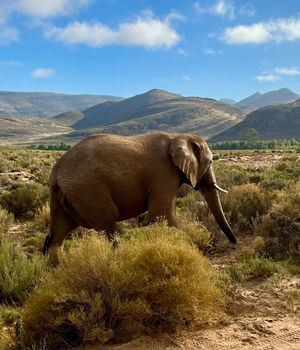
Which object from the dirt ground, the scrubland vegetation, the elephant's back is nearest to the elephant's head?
the elephant's back

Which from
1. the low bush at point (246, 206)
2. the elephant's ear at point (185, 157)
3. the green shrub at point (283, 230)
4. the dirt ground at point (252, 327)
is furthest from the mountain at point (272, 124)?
the dirt ground at point (252, 327)

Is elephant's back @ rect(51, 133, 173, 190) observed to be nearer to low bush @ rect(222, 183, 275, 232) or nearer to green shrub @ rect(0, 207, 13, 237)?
low bush @ rect(222, 183, 275, 232)

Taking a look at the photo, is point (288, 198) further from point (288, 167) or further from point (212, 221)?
point (288, 167)

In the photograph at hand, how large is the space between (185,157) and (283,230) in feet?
7.30

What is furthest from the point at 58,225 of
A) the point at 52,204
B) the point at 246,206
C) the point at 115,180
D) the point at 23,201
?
the point at 23,201

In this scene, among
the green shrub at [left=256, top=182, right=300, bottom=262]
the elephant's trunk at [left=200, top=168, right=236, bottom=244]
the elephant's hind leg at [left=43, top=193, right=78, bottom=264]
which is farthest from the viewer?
the elephant's trunk at [left=200, top=168, right=236, bottom=244]

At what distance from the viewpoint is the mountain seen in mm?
173750

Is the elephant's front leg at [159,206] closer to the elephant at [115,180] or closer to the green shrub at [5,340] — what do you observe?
the elephant at [115,180]

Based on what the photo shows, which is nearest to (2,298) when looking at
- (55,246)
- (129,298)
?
(55,246)

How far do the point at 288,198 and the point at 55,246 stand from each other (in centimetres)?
483

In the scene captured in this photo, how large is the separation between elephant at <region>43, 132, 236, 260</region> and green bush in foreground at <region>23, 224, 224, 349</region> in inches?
69.2

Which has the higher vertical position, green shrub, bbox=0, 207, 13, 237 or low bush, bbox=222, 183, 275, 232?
low bush, bbox=222, 183, 275, 232

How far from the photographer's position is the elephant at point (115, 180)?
23.0 feet

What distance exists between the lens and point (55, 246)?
25.0 ft
